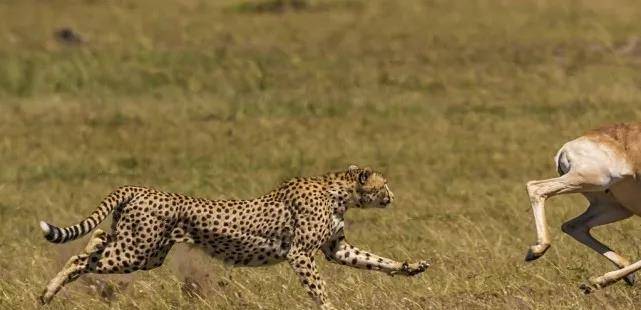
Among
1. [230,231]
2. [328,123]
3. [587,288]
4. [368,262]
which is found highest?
[230,231]

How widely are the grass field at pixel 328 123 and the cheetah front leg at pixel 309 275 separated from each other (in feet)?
1.00

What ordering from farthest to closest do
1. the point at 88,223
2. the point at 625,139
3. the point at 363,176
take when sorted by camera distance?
the point at 625,139, the point at 363,176, the point at 88,223

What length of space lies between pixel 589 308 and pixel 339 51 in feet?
57.3

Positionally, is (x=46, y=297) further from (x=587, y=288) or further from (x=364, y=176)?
(x=587, y=288)

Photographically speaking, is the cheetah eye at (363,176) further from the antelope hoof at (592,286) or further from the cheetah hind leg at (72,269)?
the cheetah hind leg at (72,269)

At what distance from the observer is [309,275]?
9.66 meters

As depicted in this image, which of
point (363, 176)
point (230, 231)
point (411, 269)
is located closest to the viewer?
point (230, 231)

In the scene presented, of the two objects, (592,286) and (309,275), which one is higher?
(309,275)

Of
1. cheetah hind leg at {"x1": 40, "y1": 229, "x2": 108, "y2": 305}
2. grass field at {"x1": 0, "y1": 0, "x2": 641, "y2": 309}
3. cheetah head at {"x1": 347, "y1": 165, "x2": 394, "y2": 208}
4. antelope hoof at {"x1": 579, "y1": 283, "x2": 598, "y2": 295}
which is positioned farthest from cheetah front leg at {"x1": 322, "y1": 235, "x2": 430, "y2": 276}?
cheetah hind leg at {"x1": 40, "y1": 229, "x2": 108, "y2": 305}

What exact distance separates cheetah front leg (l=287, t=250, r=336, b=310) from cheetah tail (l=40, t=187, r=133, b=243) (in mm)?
1097

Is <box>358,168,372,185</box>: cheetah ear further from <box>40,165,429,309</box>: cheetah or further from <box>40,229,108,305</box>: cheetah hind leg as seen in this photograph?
<box>40,229,108,305</box>: cheetah hind leg

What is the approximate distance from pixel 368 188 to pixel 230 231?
1.00 metres

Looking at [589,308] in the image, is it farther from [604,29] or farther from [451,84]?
[604,29]

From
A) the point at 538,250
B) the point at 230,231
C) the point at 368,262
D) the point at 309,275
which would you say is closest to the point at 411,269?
the point at 368,262
